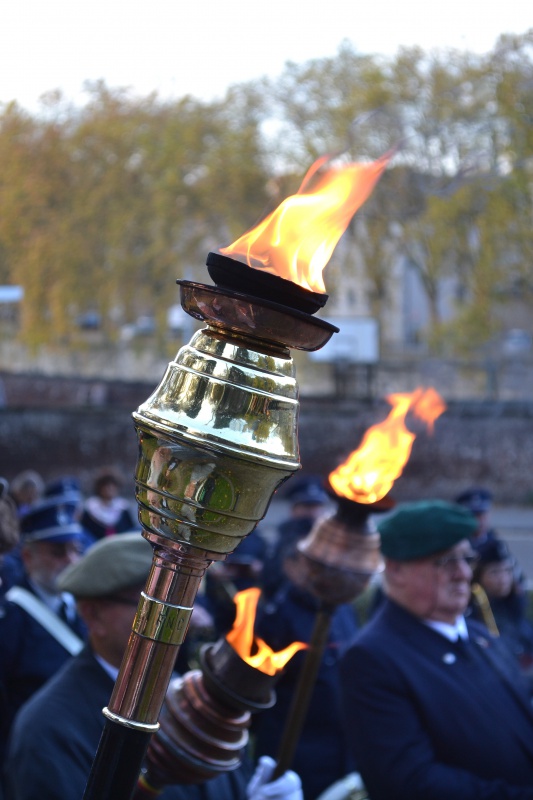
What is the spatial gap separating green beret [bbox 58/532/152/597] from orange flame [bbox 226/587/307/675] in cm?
109

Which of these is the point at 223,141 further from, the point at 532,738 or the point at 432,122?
the point at 532,738

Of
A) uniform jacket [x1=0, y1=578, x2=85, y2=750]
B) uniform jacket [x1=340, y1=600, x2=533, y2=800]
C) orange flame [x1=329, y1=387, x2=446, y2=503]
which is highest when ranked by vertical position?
→ orange flame [x1=329, y1=387, x2=446, y2=503]

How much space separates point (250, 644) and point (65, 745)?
1.04 meters

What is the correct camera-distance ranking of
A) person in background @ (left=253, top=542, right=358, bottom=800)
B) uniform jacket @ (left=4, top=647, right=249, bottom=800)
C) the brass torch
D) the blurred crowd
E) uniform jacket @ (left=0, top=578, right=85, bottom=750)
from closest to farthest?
the brass torch → uniform jacket @ (left=4, top=647, right=249, bottom=800) → the blurred crowd → uniform jacket @ (left=0, top=578, right=85, bottom=750) → person in background @ (left=253, top=542, right=358, bottom=800)

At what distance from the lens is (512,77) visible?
24.1 m

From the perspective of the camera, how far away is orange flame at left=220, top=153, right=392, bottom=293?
58.7 inches

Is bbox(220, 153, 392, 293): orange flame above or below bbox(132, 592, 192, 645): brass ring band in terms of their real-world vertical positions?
above

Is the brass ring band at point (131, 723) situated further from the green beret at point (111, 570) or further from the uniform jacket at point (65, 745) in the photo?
the green beret at point (111, 570)

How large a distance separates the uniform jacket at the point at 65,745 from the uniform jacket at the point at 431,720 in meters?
0.59

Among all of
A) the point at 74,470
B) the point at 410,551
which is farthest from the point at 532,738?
the point at 74,470

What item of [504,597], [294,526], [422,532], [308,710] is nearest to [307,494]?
[294,526]

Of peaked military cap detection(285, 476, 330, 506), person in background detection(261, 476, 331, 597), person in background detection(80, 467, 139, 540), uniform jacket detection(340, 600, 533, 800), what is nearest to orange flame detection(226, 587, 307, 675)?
uniform jacket detection(340, 600, 533, 800)

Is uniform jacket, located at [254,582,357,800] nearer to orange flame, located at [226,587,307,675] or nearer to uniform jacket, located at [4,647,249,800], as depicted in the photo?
uniform jacket, located at [4,647,249,800]

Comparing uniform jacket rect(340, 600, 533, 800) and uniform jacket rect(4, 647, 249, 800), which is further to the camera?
uniform jacket rect(340, 600, 533, 800)
